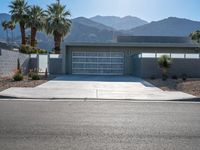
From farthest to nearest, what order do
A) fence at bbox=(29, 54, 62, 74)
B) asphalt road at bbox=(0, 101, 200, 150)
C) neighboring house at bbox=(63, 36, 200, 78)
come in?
fence at bbox=(29, 54, 62, 74) → neighboring house at bbox=(63, 36, 200, 78) → asphalt road at bbox=(0, 101, 200, 150)

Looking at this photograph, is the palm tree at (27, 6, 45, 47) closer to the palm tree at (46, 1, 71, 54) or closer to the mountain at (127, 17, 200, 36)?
the palm tree at (46, 1, 71, 54)

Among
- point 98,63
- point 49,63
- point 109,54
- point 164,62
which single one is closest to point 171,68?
point 164,62

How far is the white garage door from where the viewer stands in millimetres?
39531

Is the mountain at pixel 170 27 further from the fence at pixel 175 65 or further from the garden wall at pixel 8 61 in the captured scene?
the garden wall at pixel 8 61

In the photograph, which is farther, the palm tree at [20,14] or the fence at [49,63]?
the palm tree at [20,14]

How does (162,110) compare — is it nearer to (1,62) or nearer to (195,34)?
(1,62)

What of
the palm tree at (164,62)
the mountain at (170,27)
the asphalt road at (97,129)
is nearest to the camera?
the asphalt road at (97,129)

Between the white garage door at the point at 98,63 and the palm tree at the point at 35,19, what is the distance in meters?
17.8

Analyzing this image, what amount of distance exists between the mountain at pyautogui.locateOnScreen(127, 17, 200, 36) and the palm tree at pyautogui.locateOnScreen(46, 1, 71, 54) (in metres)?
115

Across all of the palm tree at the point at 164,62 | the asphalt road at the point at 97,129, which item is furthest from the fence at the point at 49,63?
the asphalt road at the point at 97,129

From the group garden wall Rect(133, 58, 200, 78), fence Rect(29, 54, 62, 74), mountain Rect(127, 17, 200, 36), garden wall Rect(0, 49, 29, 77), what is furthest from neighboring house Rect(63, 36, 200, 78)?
mountain Rect(127, 17, 200, 36)

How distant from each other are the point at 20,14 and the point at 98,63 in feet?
70.8

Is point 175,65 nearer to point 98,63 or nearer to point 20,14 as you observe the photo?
point 98,63

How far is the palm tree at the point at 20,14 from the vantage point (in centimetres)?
5556
